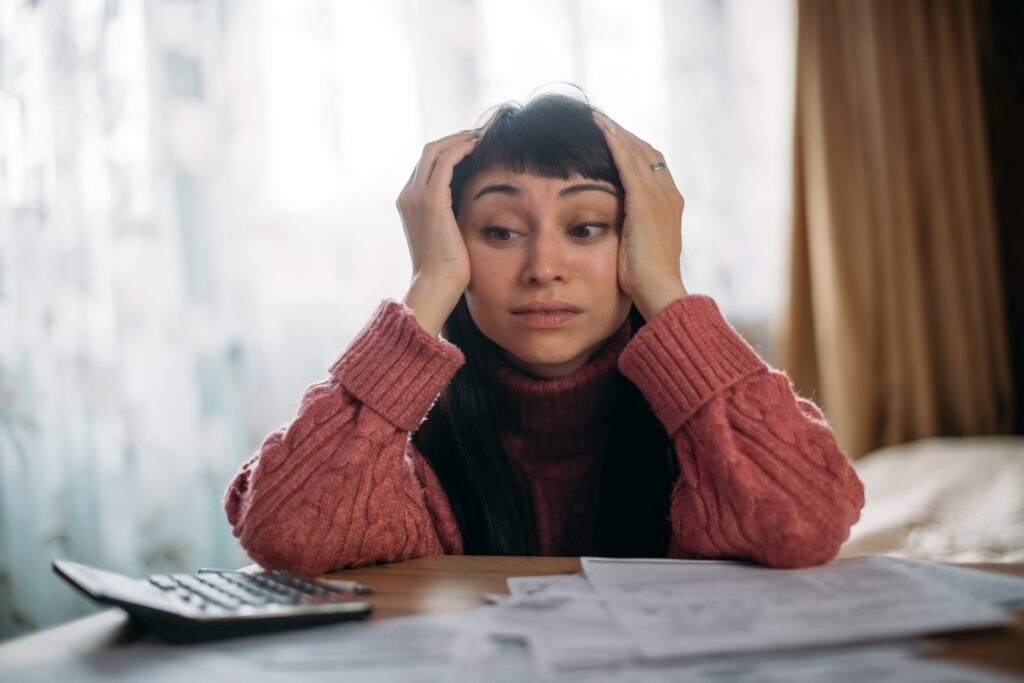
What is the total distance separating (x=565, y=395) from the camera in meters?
1.03

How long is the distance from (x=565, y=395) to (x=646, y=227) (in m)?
0.23

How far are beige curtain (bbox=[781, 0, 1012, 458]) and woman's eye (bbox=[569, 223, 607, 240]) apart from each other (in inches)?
59.9

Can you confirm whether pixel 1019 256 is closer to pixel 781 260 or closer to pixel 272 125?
pixel 781 260

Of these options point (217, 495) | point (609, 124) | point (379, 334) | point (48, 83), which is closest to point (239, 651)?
point (379, 334)

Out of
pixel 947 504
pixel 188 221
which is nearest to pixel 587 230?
pixel 947 504

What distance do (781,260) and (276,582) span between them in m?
2.04

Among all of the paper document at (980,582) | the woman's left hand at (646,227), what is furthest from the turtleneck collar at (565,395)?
the paper document at (980,582)

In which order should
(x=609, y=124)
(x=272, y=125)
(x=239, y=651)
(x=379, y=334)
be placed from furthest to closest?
1. (x=272, y=125)
2. (x=609, y=124)
3. (x=379, y=334)
4. (x=239, y=651)

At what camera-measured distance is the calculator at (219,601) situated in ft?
1.71

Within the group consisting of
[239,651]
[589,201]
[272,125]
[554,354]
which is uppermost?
[272,125]

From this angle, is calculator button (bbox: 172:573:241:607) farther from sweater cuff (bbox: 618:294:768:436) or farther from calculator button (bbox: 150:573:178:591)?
sweater cuff (bbox: 618:294:768:436)

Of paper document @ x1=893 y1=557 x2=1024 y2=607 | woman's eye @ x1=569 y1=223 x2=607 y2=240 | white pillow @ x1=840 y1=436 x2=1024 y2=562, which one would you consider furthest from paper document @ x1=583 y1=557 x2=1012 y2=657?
white pillow @ x1=840 y1=436 x2=1024 y2=562

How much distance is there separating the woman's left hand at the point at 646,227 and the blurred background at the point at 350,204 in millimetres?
1154

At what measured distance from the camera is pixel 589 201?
98 centimetres
